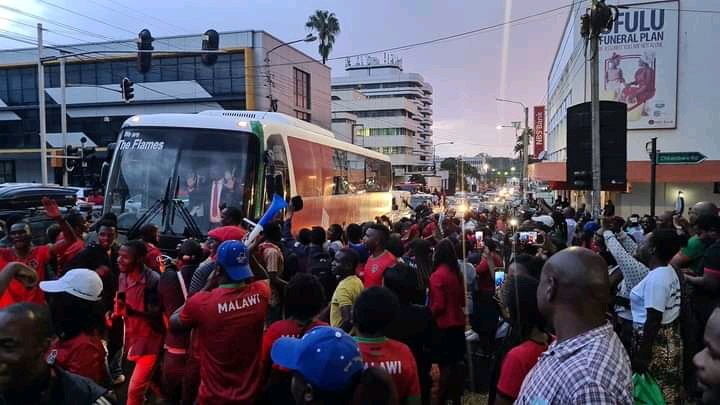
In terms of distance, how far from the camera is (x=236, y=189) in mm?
10000

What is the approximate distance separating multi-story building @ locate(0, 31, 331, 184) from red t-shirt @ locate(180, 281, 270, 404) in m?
39.8

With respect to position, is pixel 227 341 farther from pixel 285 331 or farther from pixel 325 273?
pixel 325 273

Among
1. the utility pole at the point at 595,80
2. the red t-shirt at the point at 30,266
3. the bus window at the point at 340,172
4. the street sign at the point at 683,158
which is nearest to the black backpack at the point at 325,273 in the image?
the red t-shirt at the point at 30,266

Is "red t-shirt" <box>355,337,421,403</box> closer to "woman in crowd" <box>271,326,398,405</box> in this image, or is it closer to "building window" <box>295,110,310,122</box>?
"woman in crowd" <box>271,326,398,405</box>

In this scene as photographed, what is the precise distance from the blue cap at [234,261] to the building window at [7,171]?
5223 cm

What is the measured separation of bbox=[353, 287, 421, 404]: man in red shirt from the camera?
315 cm

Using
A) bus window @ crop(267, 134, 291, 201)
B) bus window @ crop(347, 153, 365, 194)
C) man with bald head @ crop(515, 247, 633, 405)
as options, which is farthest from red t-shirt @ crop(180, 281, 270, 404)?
bus window @ crop(347, 153, 365, 194)

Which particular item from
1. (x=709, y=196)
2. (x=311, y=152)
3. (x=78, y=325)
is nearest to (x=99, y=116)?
(x=311, y=152)

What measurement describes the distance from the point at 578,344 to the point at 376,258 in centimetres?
404

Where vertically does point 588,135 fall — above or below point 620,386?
above

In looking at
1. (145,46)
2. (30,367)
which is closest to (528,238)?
(30,367)

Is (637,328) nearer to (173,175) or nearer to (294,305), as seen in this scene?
(294,305)

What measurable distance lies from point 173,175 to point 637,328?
785 cm

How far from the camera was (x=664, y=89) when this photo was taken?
30078 millimetres
